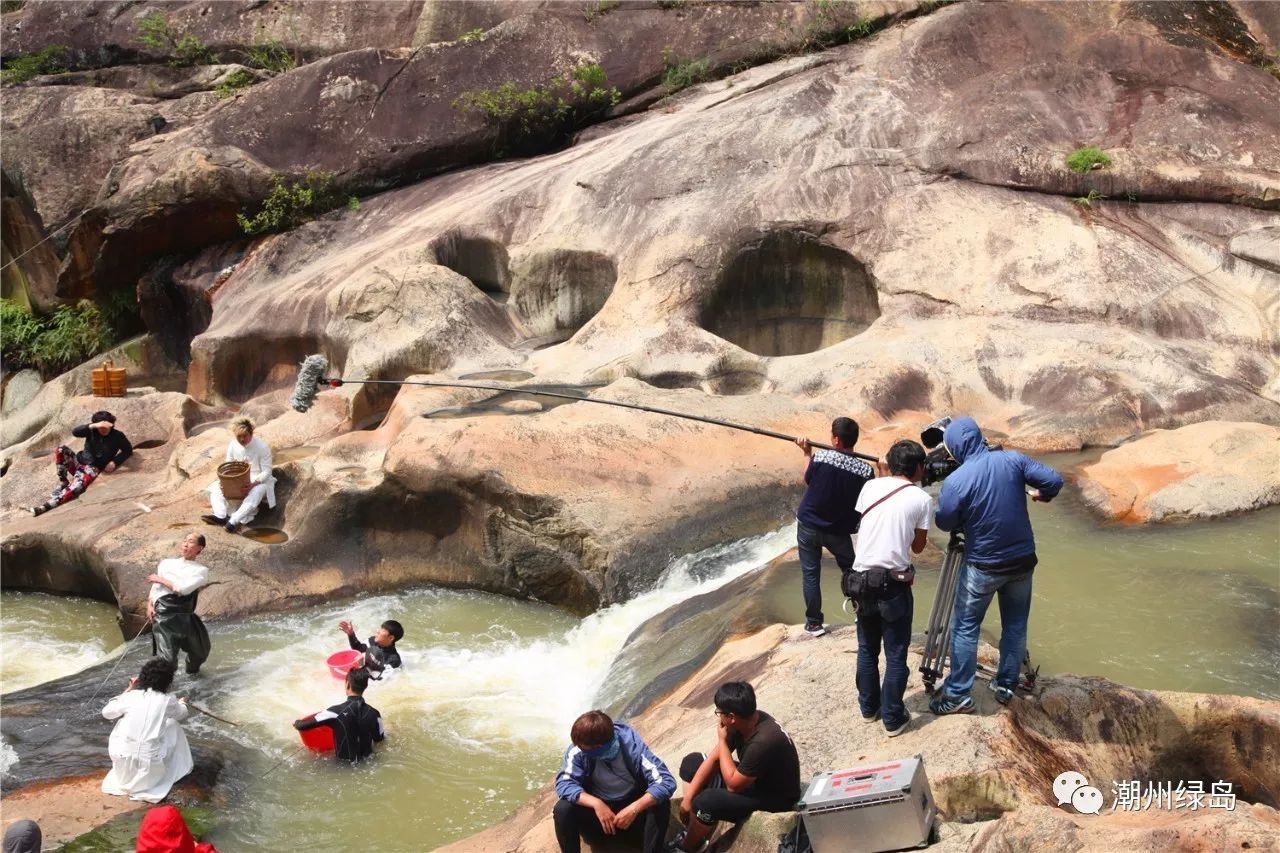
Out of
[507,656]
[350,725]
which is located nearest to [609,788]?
[350,725]

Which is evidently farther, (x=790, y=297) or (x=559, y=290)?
(x=559, y=290)

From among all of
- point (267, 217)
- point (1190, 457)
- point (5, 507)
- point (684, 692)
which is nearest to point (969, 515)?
point (684, 692)

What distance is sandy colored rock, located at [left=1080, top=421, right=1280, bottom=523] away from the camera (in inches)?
418

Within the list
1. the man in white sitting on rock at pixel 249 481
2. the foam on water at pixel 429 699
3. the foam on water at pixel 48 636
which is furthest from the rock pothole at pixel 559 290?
the foam on water at pixel 48 636

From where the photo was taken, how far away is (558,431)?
39.4 feet

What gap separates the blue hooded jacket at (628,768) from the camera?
228 inches

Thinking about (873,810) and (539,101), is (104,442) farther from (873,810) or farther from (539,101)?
(873,810)

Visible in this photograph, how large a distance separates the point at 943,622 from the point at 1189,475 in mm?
6066

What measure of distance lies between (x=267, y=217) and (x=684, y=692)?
47.4ft

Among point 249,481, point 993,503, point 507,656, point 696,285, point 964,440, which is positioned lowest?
point 507,656

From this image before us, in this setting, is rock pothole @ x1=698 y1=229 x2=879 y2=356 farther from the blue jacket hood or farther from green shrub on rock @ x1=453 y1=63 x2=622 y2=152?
the blue jacket hood

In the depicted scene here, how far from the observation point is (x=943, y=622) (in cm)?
605

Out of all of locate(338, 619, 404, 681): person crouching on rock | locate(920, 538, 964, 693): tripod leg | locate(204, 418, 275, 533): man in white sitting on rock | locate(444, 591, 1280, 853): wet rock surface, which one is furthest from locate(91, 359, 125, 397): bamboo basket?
locate(920, 538, 964, 693): tripod leg

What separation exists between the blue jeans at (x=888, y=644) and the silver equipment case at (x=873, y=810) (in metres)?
0.59
